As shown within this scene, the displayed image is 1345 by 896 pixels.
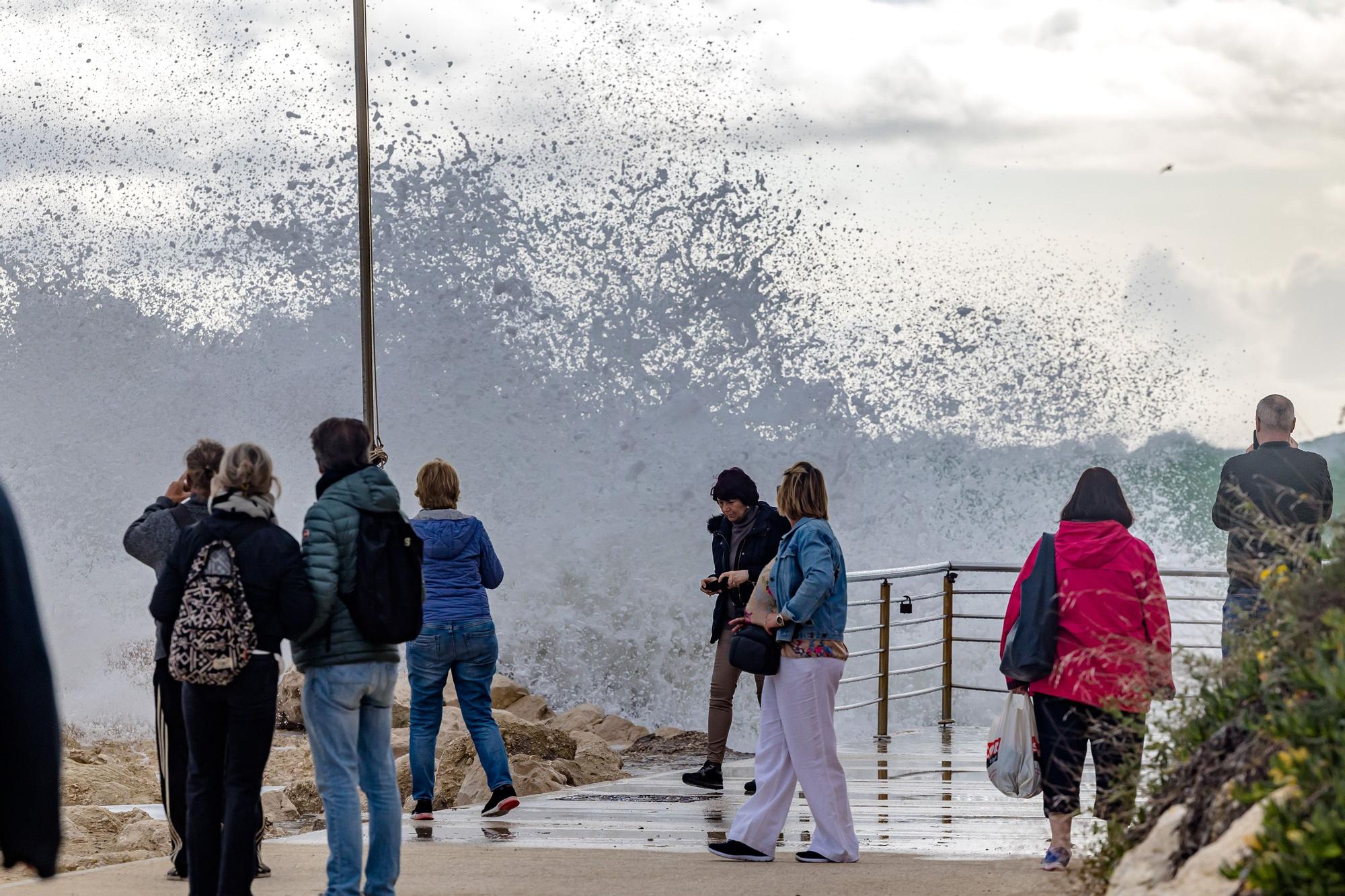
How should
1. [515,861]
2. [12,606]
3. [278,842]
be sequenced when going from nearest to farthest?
[12,606] < [515,861] < [278,842]

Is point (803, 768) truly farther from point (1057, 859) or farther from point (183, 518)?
point (183, 518)

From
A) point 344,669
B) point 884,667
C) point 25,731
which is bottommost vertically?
point 884,667

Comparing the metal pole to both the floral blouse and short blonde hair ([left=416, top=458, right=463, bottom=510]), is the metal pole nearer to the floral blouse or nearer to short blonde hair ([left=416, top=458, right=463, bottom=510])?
short blonde hair ([left=416, top=458, right=463, bottom=510])

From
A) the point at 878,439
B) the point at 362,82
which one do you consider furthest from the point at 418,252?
the point at 362,82

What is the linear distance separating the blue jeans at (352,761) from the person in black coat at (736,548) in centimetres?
273

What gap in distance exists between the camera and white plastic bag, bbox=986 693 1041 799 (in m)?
5.79

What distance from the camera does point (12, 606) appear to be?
1.82 m

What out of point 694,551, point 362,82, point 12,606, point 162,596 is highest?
point 362,82

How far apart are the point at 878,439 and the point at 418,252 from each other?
34.9 feet

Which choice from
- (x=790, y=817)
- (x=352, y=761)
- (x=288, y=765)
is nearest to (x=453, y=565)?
(x=790, y=817)

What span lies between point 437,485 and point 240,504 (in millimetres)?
2354

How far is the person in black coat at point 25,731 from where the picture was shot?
5.94 feet

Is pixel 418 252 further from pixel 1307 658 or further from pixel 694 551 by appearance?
pixel 1307 658

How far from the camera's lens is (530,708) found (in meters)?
15.2
